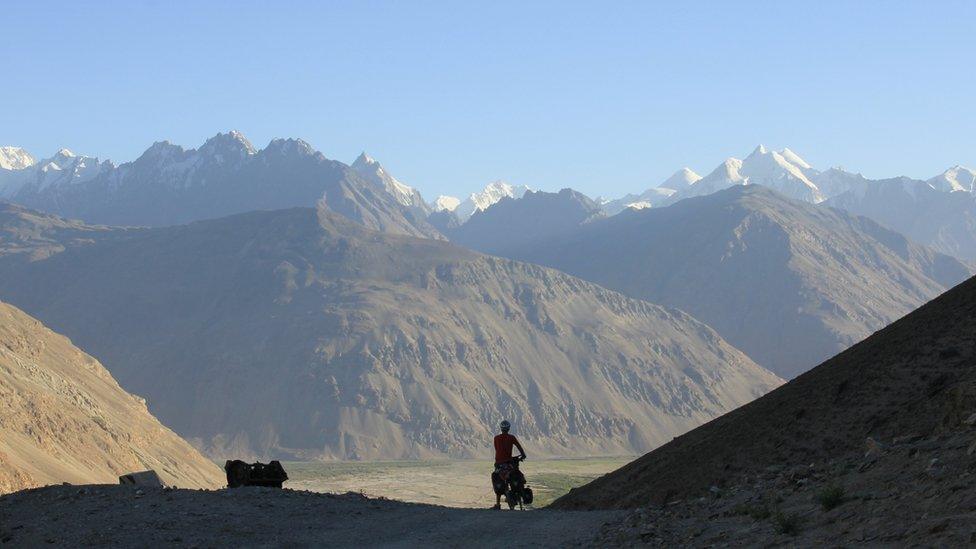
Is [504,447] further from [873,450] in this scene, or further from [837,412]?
[873,450]

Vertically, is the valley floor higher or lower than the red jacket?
lower

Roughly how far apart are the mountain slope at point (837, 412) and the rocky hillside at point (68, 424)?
170 ft

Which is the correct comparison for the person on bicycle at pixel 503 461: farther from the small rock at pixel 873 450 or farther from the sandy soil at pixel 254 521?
the small rock at pixel 873 450

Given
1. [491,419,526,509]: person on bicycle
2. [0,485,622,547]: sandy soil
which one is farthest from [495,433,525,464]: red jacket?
[0,485,622,547]: sandy soil

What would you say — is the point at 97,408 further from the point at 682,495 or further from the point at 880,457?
the point at 880,457

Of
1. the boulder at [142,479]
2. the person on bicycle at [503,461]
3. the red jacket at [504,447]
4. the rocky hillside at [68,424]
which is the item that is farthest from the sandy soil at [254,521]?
the rocky hillside at [68,424]

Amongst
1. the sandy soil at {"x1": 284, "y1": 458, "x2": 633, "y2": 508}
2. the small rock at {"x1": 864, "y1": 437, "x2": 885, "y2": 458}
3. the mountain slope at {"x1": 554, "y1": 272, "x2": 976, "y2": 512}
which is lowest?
the small rock at {"x1": 864, "y1": 437, "x2": 885, "y2": 458}

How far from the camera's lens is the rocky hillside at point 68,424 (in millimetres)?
84625

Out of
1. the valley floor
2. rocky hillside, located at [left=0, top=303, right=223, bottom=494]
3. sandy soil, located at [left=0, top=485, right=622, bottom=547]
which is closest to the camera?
the valley floor

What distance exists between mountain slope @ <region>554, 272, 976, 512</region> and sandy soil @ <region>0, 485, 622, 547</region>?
6652 mm

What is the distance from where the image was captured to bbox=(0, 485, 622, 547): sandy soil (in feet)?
55.3

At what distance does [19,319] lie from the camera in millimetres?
120812

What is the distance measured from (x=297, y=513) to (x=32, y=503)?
484 cm

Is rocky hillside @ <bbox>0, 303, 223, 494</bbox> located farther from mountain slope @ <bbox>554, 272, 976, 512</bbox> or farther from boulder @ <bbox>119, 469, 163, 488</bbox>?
mountain slope @ <bbox>554, 272, 976, 512</bbox>
